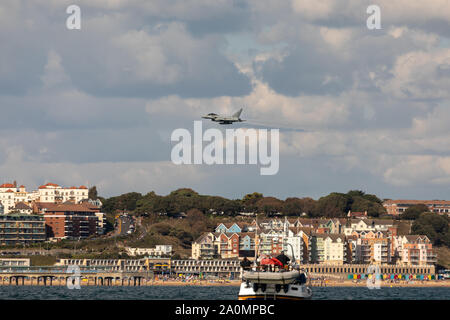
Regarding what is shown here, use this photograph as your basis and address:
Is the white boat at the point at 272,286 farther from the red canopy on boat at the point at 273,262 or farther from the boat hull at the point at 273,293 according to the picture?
the red canopy on boat at the point at 273,262

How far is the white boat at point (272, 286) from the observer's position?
107000 mm

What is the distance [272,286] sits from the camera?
359 feet

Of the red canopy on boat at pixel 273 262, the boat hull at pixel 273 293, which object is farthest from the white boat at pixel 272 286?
the red canopy on boat at pixel 273 262

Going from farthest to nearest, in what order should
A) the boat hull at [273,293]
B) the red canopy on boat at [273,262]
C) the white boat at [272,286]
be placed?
the red canopy on boat at [273,262] → the boat hull at [273,293] → the white boat at [272,286]

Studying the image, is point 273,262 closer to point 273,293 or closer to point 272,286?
point 272,286

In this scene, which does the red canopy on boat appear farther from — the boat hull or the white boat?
the boat hull

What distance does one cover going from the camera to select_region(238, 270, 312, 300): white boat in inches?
4213

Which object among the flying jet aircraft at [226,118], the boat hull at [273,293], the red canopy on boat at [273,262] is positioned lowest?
the boat hull at [273,293]

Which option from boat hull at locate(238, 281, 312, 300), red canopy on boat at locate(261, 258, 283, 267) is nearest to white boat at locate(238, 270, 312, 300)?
boat hull at locate(238, 281, 312, 300)
